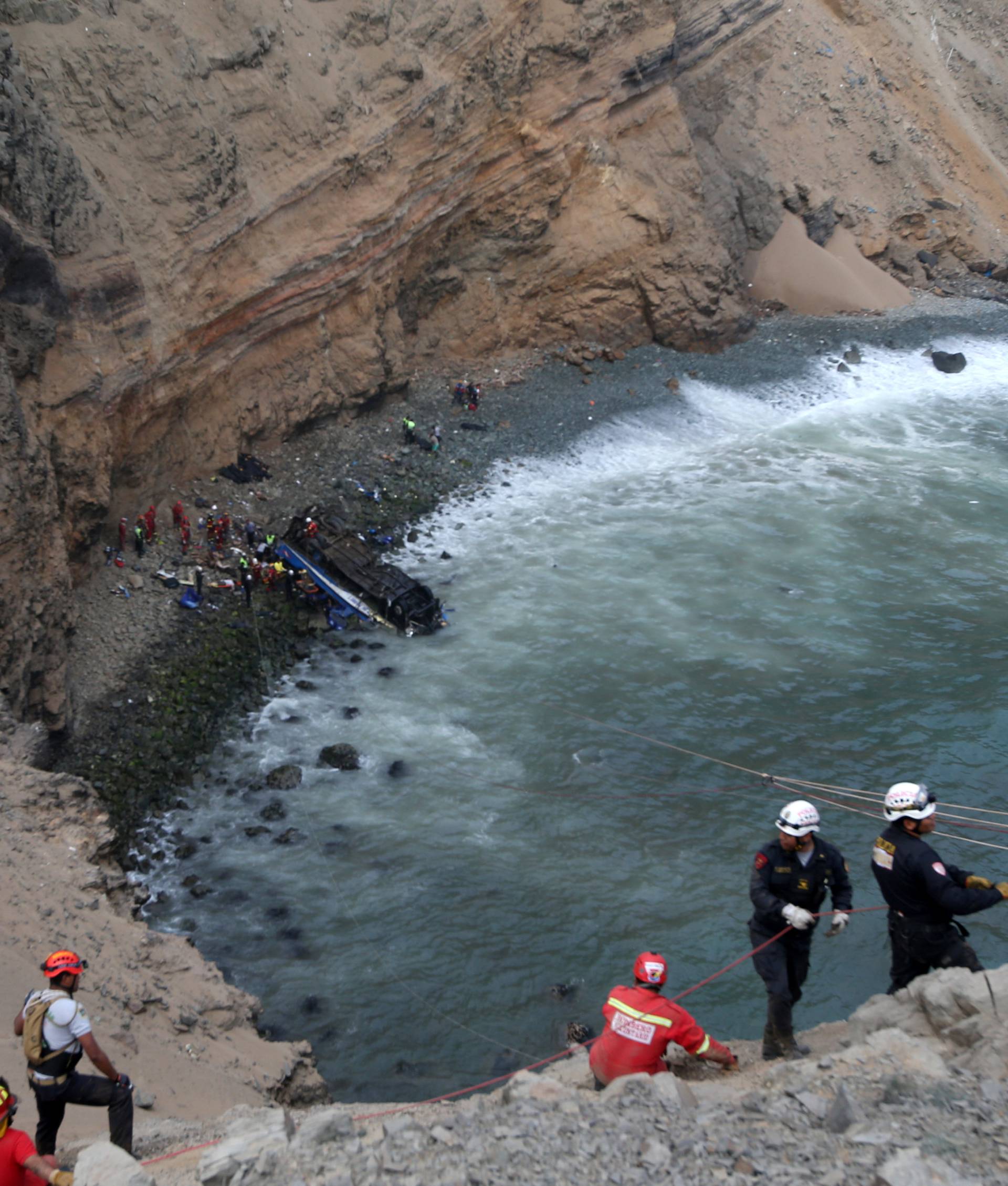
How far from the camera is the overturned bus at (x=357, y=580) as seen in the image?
1838 cm

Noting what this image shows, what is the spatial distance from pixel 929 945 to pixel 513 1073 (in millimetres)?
4471

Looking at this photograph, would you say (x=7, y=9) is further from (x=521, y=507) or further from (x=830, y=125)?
(x=830, y=125)

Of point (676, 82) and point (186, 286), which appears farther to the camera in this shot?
point (676, 82)

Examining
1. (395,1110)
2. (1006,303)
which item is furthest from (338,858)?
(1006,303)

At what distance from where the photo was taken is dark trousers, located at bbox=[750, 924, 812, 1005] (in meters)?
7.51

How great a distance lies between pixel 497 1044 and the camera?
11.2m

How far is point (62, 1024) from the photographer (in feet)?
21.1

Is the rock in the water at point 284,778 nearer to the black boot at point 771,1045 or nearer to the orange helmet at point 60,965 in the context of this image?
the orange helmet at point 60,965

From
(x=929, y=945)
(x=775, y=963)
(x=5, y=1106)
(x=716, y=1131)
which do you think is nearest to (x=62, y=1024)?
(x=5, y=1106)

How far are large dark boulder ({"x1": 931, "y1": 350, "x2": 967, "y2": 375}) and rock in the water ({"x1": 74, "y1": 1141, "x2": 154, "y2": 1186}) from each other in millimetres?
31338

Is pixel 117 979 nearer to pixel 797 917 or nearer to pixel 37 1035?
pixel 37 1035

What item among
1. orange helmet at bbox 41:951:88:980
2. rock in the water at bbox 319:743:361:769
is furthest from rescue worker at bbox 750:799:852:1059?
rock in the water at bbox 319:743:361:769

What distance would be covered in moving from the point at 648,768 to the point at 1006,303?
28.5m

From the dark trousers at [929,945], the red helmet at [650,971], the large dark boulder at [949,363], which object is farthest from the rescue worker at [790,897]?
the large dark boulder at [949,363]
